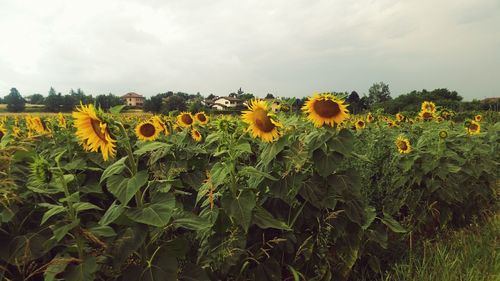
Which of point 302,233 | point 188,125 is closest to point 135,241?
point 302,233

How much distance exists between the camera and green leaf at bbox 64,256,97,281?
6.14 ft

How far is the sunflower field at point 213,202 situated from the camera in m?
1.98

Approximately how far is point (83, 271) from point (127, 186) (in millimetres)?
451

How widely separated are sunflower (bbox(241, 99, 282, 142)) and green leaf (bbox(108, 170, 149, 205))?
94cm

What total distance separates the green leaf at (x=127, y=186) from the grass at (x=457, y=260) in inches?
81.9

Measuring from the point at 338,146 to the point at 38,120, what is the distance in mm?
3978

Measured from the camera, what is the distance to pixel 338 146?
2664mm

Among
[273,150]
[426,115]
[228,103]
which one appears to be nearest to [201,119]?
[273,150]

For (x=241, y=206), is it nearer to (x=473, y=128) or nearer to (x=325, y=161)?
(x=325, y=161)

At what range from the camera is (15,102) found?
42.5m

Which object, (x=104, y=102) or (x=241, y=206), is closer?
(x=241, y=206)

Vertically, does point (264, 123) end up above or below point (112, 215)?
above

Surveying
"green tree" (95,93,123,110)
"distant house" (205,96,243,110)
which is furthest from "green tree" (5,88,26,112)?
"green tree" (95,93,123,110)

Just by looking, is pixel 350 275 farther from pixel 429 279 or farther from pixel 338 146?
pixel 338 146
